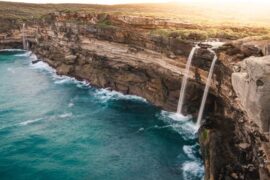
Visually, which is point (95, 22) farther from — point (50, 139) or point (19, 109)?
point (50, 139)

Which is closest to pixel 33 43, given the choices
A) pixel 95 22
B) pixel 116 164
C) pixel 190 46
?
pixel 95 22

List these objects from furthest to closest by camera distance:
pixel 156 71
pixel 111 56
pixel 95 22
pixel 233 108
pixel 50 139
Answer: pixel 95 22 → pixel 111 56 → pixel 156 71 → pixel 50 139 → pixel 233 108

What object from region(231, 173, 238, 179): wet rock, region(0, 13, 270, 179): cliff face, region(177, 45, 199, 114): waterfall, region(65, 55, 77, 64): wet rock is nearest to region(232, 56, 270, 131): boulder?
region(0, 13, 270, 179): cliff face

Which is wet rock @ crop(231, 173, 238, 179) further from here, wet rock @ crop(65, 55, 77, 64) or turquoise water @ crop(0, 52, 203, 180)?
wet rock @ crop(65, 55, 77, 64)

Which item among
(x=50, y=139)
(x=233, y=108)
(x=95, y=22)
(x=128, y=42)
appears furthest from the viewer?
(x=95, y=22)

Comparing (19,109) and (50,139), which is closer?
(50,139)

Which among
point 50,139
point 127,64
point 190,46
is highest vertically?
point 190,46

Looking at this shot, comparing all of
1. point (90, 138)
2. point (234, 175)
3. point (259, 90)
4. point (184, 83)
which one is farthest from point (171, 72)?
point (259, 90)
